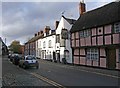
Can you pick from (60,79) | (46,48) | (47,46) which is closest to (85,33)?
(60,79)

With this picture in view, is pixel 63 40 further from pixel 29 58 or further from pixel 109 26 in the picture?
pixel 109 26

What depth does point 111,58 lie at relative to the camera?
2434 centimetres

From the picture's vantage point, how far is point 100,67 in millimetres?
25984

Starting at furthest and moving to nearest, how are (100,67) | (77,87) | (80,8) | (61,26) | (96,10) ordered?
(61,26), (80,8), (96,10), (100,67), (77,87)

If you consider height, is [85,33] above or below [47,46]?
above

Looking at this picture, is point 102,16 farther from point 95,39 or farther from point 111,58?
point 111,58

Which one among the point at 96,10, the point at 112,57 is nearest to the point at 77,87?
the point at 112,57

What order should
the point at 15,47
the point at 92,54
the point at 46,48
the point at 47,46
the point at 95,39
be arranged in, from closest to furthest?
1. the point at 95,39
2. the point at 92,54
3. the point at 47,46
4. the point at 46,48
5. the point at 15,47

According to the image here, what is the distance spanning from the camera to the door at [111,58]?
23.9 meters

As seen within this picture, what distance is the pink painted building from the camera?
78.2 ft

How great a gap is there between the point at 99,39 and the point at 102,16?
3.24 meters

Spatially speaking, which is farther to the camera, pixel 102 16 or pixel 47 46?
pixel 47 46

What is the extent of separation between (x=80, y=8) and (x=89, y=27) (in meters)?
9.98

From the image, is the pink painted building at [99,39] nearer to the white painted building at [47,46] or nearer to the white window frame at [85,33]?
the white window frame at [85,33]
